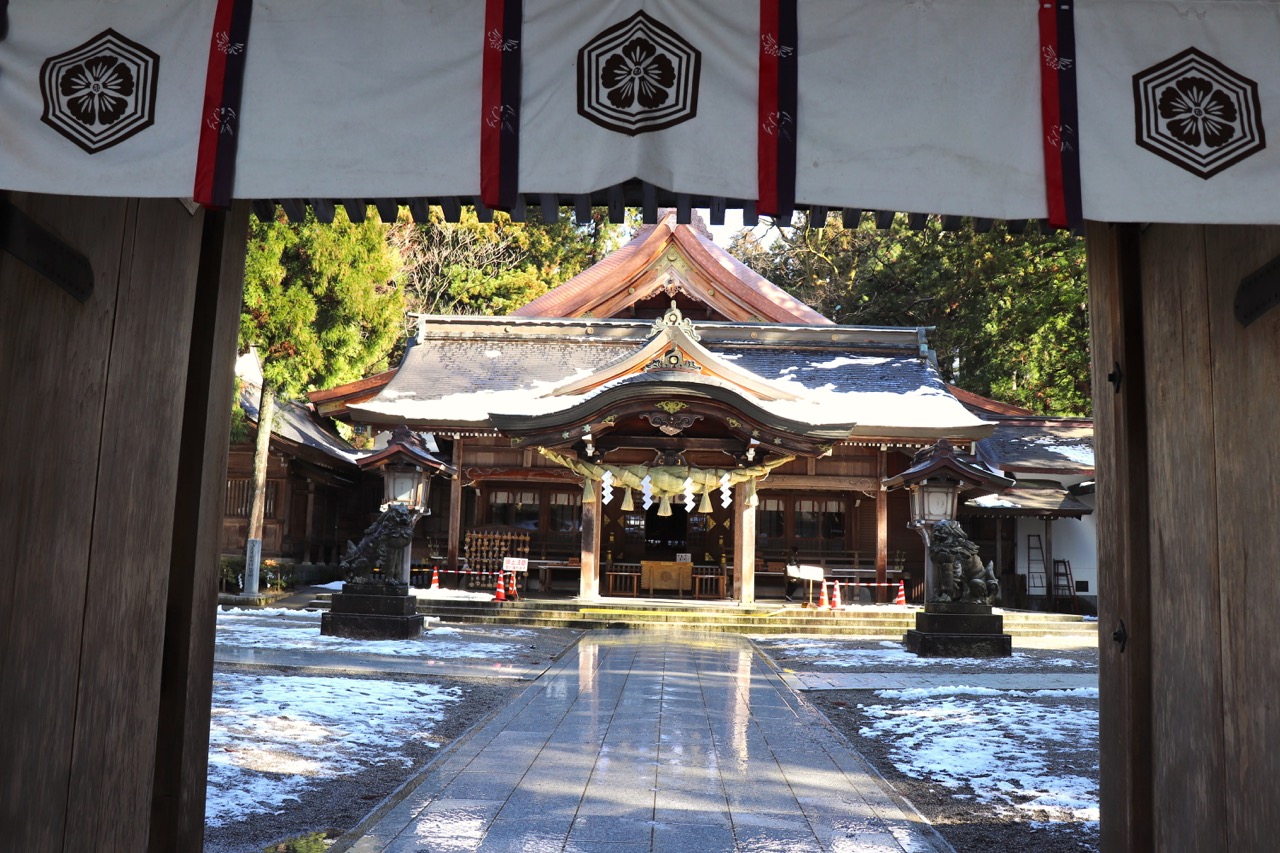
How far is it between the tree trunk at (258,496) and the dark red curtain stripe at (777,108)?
1638cm

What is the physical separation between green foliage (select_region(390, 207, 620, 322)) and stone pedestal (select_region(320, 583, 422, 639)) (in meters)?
18.6

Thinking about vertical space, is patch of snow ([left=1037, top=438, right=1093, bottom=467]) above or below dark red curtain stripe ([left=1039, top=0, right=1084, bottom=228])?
above

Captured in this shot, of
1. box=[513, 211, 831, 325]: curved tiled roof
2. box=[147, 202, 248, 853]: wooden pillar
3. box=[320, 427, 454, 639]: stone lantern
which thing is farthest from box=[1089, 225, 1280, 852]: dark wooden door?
box=[513, 211, 831, 325]: curved tiled roof

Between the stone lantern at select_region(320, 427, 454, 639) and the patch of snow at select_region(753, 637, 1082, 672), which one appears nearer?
the patch of snow at select_region(753, 637, 1082, 672)

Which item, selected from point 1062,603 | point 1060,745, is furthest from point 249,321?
point 1062,603

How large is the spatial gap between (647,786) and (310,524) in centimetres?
1985

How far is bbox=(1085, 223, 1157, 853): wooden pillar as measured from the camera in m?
3.34

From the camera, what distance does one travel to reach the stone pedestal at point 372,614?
42.9 ft

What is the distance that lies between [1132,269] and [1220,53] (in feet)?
2.76

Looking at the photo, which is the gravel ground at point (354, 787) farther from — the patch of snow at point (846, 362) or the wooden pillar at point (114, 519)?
the patch of snow at point (846, 362)

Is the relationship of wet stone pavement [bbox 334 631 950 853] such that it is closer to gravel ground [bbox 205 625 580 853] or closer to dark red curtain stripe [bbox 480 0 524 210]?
gravel ground [bbox 205 625 580 853]

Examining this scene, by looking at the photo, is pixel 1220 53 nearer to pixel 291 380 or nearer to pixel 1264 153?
pixel 1264 153

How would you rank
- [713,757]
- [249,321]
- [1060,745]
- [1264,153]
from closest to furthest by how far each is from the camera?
[1264,153], [713,757], [1060,745], [249,321]

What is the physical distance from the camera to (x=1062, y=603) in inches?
870
